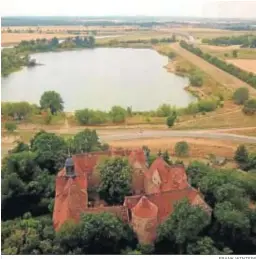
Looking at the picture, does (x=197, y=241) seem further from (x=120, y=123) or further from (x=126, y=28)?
(x=126, y=28)

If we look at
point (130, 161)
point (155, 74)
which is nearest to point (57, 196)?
point (130, 161)

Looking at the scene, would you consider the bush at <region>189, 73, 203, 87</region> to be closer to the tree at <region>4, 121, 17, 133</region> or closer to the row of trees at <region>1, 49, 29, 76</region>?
the row of trees at <region>1, 49, 29, 76</region>

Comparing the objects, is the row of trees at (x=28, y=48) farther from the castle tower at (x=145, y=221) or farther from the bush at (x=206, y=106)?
the castle tower at (x=145, y=221)

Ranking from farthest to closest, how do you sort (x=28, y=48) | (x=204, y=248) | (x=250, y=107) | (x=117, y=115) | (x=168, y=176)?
(x=28, y=48), (x=250, y=107), (x=117, y=115), (x=168, y=176), (x=204, y=248)

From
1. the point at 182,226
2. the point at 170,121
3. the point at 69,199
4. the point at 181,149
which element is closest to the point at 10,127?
the point at 170,121

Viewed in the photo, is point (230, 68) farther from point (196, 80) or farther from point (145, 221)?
point (145, 221)

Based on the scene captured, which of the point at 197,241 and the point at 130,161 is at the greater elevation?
the point at 130,161

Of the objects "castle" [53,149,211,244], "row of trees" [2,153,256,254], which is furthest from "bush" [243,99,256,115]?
"row of trees" [2,153,256,254]
